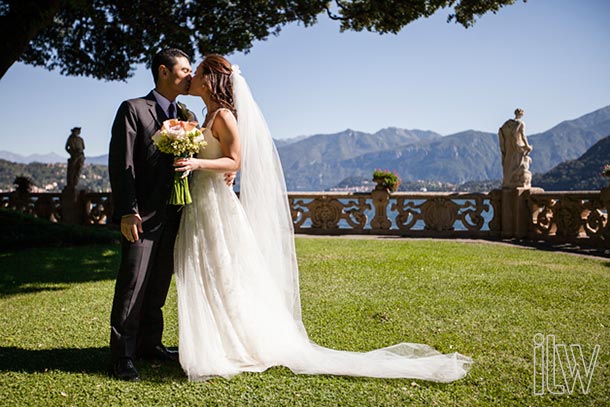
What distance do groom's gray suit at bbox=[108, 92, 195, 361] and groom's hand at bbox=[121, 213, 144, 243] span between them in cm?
4

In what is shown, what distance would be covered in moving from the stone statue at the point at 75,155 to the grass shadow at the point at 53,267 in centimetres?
567

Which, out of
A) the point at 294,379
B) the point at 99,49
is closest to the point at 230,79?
the point at 294,379

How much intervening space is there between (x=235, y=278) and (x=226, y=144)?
108 cm

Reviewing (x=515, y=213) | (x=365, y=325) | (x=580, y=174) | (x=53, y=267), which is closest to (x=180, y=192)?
(x=365, y=325)

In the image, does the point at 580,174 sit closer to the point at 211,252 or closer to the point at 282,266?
the point at 282,266

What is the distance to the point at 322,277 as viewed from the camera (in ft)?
27.5

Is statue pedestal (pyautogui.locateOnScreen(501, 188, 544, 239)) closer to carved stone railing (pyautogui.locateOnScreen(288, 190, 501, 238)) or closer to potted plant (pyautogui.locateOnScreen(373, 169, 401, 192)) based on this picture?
carved stone railing (pyautogui.locateOnScreen(288, 190, 501, 238))

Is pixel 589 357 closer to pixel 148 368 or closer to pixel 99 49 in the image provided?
pixel 148 368

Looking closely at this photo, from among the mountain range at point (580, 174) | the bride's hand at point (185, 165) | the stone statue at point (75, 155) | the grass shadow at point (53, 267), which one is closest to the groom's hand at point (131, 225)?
the bride's hand at point (185, 165)

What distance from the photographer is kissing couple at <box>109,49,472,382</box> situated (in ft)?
12.9

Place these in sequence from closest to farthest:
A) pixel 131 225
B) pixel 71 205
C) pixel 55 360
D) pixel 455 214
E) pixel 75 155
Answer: pixel 131 225 < pixel 55 360 < pixel 455 214 < pixel 75 155 < pixel 71 205

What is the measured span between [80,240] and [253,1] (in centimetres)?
762

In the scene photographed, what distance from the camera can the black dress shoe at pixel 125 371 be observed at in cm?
389

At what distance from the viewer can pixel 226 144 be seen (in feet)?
13.6
